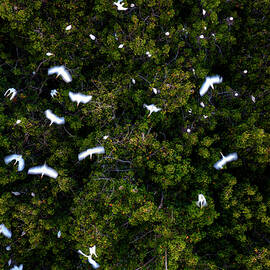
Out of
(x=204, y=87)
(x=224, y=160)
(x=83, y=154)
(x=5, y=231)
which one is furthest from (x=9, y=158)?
(x=224, y=160)

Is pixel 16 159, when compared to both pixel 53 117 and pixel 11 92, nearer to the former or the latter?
pixel 53 117

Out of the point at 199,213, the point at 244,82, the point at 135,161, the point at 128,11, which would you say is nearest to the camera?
the point at 199,213

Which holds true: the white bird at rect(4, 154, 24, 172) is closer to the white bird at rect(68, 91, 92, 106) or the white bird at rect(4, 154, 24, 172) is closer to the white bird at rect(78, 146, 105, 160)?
the white bird at rect(78, 146, 105, 160)


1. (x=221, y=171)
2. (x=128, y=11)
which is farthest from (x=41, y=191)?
(x=128, y=11)

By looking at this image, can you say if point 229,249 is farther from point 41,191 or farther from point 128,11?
point 128,11

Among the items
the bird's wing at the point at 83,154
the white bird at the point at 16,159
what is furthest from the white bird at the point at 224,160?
the white bird at the point at 16,159

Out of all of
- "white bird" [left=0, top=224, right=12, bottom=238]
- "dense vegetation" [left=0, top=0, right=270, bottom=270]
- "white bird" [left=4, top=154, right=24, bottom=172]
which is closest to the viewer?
"white bird" [left=0, top=224, right=12, bottom=238]

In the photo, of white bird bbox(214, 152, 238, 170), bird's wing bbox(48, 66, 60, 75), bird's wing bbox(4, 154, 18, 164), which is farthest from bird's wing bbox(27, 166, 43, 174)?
white bird bbox(214, 152, 238, 170)
